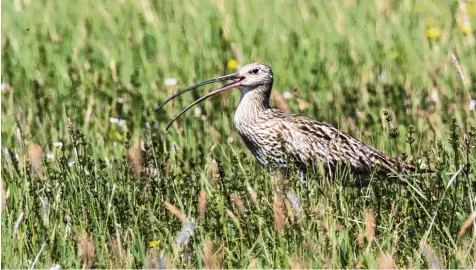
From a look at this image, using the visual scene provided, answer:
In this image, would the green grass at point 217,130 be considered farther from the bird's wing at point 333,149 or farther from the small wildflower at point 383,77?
the bird's wing at point 333,149

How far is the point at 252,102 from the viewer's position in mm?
7102

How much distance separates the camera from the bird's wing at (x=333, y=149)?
6.44m

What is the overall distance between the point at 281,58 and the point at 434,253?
413 cm

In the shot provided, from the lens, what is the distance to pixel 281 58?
340 inches

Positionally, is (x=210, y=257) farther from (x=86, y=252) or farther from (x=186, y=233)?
(x=86, y=252)

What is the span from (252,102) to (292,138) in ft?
1.86

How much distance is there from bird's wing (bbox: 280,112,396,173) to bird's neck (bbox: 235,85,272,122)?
409 mm

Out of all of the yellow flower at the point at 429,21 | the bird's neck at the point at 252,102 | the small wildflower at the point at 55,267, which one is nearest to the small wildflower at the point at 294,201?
the small wildflower at the point at 55,267

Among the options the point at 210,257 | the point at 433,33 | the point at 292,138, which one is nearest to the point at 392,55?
the point at 433,33

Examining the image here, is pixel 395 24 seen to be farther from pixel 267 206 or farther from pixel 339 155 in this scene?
pixel 267 206

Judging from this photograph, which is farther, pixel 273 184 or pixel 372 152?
pixel 372 152

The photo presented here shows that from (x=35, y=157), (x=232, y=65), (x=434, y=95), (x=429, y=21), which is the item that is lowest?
(x=35, y=157)

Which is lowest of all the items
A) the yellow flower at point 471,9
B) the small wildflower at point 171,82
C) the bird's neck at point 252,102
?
the bird's neck at point 252,102

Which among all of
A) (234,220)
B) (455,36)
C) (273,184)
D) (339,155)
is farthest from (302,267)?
(455,36)
